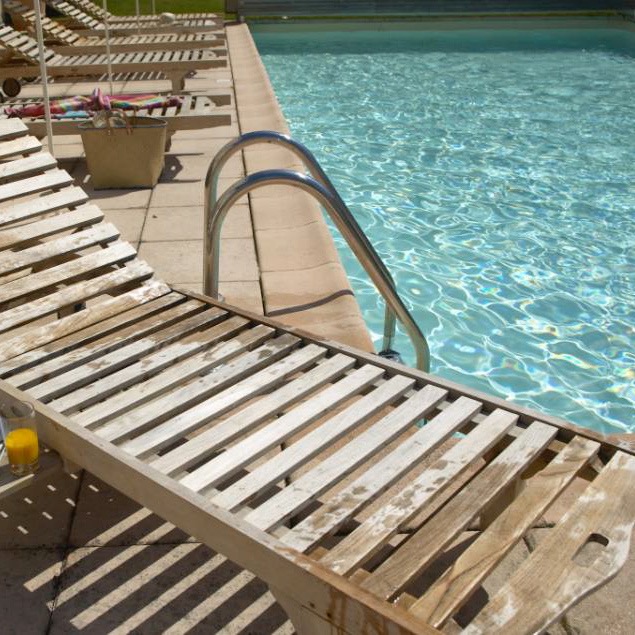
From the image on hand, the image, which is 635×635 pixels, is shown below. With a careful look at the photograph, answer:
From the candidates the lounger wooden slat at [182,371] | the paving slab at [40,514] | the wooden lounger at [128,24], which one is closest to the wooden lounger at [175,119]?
the lounger wooden slat at [182,371]

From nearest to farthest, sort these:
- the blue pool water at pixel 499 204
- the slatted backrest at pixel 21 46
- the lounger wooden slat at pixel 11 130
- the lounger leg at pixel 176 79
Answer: the lounger wooden slat at pixel 11 130 → the blue pool water at pixel 499 204 → the lounger leg at pixel 176 79 → the slatted backrest at pixel 21 46

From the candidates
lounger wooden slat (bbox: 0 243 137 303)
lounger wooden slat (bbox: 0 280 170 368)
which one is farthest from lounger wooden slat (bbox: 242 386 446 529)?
lounger wooden slat (bbox: 0 243 137 303)

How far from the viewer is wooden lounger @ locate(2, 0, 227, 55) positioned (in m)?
8.96

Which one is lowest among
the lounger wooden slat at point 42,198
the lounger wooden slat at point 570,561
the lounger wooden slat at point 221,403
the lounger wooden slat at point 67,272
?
the lounger wooden slat at point 570,561

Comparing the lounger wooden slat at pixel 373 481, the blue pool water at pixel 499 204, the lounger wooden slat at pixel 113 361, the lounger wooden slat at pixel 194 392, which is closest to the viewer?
the lounger wooden slat at pixel 373 481

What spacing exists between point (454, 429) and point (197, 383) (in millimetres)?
794

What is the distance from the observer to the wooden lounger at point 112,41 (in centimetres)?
896

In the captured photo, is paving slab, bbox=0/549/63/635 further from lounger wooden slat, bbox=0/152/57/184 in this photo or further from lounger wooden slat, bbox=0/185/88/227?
lounger wooden slat, bbox=0/152/57/184

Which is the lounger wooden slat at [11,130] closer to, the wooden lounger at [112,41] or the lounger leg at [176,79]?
the lounger leg at [176,79]

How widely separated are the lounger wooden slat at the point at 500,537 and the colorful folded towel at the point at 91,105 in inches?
172

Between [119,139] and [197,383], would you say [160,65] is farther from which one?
[197,383]

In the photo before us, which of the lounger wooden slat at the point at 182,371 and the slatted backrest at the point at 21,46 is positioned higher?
the slatted backrest at the point at 21,46

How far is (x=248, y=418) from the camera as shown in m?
2.41

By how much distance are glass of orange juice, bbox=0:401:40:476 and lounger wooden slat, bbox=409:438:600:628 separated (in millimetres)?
1120
